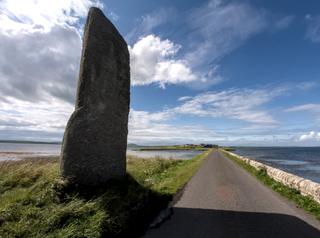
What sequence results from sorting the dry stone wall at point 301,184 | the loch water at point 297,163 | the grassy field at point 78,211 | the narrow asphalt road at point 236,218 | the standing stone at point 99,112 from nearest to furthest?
the grassy field at point 78,211, the narrow asphalt road at point 236,218, the standing stone at point 99,112, the dry stone wall at point 301,184, the loch water at point 297,163

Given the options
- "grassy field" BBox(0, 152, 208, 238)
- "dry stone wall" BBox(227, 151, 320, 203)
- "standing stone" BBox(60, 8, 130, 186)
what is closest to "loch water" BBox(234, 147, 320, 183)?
"dry stone wall" BBox(227, 151, 320, 203)

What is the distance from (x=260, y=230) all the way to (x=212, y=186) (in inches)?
260

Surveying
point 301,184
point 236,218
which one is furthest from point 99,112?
point 301,184

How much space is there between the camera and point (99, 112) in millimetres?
8305

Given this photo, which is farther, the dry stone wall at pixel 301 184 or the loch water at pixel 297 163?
the loch water at pixel 297 163

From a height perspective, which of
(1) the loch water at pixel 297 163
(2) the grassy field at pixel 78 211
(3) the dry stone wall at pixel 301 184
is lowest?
(2) the grassy field at pixel 78 211

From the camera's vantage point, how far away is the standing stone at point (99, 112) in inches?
309

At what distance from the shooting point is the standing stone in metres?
7.85

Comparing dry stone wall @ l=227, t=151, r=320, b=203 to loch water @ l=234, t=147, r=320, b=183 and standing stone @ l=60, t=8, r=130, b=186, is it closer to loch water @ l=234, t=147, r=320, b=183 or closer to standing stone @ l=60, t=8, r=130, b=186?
standing stone @ l=60, t=8, r=130, b=186

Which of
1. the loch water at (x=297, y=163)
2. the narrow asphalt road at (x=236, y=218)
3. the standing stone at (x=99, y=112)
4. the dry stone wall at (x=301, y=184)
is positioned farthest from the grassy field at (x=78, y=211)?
Result: the loch water at (x=297, y=163)

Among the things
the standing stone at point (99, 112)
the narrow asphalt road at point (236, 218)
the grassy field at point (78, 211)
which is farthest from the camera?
the standing stone at point (99, 112)

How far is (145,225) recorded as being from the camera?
6.55 meters

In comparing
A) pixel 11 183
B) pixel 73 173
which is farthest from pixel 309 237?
pixel 11 183

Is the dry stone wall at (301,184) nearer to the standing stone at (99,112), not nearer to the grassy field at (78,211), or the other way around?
the grassy field at (78,211)
